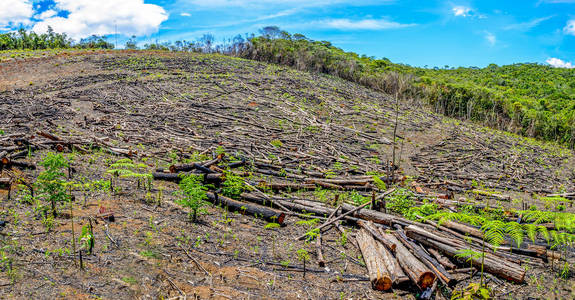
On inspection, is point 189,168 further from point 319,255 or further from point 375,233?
point 375,233

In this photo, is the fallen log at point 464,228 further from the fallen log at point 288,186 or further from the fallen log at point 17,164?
the fallen log at point 17,164

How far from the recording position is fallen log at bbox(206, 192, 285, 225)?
19.5 feet

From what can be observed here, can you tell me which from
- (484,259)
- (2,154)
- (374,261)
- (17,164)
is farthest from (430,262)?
(2,154)

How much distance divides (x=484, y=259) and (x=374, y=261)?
5.30 ft

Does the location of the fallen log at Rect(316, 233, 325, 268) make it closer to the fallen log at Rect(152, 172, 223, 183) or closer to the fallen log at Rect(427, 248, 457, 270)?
the fallen log at Rect(427, 248, 457, 270)

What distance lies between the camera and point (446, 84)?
977 inches

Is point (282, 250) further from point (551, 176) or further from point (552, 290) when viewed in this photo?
point (551, 176)

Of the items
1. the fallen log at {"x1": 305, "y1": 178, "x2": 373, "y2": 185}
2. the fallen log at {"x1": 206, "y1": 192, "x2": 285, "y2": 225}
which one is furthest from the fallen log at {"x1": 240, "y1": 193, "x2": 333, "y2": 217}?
the fallen log at {"x1": 305, "y1": 178, "x2": 373, "y2": 185}

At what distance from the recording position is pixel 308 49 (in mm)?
29094

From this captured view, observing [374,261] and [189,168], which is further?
[189,168]

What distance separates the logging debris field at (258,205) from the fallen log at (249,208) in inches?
1.2

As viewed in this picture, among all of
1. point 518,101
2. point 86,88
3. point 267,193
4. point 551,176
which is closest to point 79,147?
point 267,193

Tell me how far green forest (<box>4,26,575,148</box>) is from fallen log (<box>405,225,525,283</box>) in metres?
13.5

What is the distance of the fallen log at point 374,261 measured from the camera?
13.8ft
